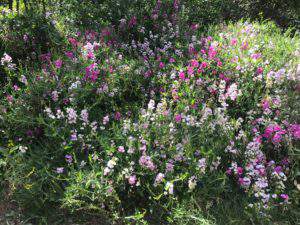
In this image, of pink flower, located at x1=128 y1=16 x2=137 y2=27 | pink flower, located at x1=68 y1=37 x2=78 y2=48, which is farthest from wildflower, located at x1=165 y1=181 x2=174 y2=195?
pink flower, located at x1=128 y1=16 x2=137 y2=27

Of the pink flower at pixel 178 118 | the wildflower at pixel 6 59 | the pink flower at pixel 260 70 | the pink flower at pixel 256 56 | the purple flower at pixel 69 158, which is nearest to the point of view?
the purple flower at pixel 69 158

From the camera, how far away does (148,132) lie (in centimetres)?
329

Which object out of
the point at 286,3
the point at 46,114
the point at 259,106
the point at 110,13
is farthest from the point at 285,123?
the point at 286,3

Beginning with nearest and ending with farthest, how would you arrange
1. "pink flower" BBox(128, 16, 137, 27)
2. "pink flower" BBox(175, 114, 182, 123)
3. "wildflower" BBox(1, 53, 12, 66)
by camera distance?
"pink flower" BBox(175, 114, 182, 123), "wildflower" BBox(1, 53, 12, 66), "pink flower" BBox(128, 16, 137, 27)

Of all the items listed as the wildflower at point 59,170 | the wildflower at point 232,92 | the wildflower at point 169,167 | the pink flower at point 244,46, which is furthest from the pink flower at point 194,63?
the wildflower at point 59,170

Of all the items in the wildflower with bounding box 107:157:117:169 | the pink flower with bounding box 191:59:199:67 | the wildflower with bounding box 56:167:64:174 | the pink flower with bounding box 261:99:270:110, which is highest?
the pink flower with bounding box 261:99:270:110

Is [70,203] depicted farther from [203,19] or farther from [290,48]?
[203,19]

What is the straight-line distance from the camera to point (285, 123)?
3.48 metres

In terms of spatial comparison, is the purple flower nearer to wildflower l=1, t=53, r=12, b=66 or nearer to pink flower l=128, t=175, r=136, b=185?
pink flower l=128, t=175, r=136, b=185

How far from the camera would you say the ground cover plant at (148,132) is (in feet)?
9.97

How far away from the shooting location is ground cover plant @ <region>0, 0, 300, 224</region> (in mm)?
3039

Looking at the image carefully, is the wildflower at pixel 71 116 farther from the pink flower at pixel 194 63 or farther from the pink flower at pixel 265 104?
the pink flower at pixel 265 104

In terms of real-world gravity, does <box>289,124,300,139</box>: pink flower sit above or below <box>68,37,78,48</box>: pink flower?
above

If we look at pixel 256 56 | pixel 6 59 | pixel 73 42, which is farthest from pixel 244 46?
pixel 6 59
